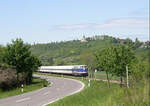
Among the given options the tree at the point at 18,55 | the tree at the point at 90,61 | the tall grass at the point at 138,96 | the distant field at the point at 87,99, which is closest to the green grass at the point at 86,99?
the distant field at the point at 87,99

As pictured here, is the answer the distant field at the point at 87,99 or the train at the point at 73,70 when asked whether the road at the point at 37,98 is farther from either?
the train at the point at 73,70

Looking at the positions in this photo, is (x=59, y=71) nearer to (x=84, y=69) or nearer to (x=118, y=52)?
(x=84, y=69)

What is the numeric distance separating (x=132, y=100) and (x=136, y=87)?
55 centimetres

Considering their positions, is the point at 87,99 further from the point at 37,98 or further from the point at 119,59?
the point at 119,59

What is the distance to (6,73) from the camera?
32.4 m

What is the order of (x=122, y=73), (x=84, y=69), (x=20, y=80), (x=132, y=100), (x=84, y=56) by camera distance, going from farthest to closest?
(x=84, y=56) → (x=84, y=69) → (x=20, y=80) → (x=122, y=73) → (x=132, y=100)

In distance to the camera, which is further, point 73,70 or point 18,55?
point 73,70

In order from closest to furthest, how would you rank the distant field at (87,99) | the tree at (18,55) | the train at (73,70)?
the distant field at (87,99)
the tree at (18,55)
the train at (73,70)

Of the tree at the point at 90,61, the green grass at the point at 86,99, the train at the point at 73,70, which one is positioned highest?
the tree at the point at 90,61

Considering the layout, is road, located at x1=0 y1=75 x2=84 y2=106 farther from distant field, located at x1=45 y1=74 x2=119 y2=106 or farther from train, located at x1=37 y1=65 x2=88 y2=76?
train, located at x1=37 y1=65 x2=88 y2=76

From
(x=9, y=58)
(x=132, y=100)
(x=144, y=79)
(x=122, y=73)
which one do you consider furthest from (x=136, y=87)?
(x=9, y=58)

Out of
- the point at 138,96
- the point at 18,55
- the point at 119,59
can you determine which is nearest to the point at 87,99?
the point at 138,96

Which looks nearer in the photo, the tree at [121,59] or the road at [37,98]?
the road at [37,98]

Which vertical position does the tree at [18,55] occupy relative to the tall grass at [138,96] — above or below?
above
